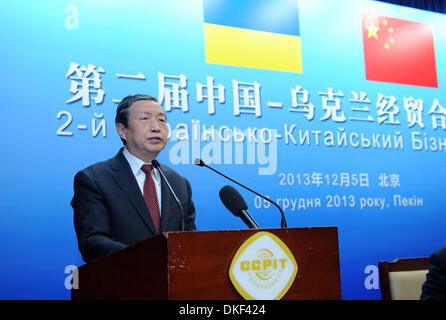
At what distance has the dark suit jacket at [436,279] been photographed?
1606 mm

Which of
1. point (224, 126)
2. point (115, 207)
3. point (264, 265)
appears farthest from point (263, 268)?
point (224, 126)

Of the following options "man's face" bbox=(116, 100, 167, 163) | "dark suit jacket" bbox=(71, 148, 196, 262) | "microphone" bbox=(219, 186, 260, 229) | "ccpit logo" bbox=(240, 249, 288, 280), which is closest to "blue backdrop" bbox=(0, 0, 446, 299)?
"man's face" bbox=(116, 100, 167, 163)

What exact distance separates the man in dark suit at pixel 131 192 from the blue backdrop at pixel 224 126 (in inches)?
9.8

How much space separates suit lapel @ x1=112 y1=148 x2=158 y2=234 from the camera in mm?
2109

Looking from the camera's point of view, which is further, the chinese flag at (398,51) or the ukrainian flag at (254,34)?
the chinese flag at (398,51)

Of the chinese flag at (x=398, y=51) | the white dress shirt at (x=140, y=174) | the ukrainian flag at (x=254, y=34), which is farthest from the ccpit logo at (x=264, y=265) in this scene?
the chinese flag at (x=398, y=51)

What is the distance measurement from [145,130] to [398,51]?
2056mm

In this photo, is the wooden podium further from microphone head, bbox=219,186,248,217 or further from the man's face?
the man's face

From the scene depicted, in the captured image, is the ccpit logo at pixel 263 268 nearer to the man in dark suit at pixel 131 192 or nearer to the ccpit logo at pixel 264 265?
the ccpit logo at pixel 264 265

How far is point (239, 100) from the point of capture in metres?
2.94

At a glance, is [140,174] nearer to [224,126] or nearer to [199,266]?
[224,126]

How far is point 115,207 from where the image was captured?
2070 mm
